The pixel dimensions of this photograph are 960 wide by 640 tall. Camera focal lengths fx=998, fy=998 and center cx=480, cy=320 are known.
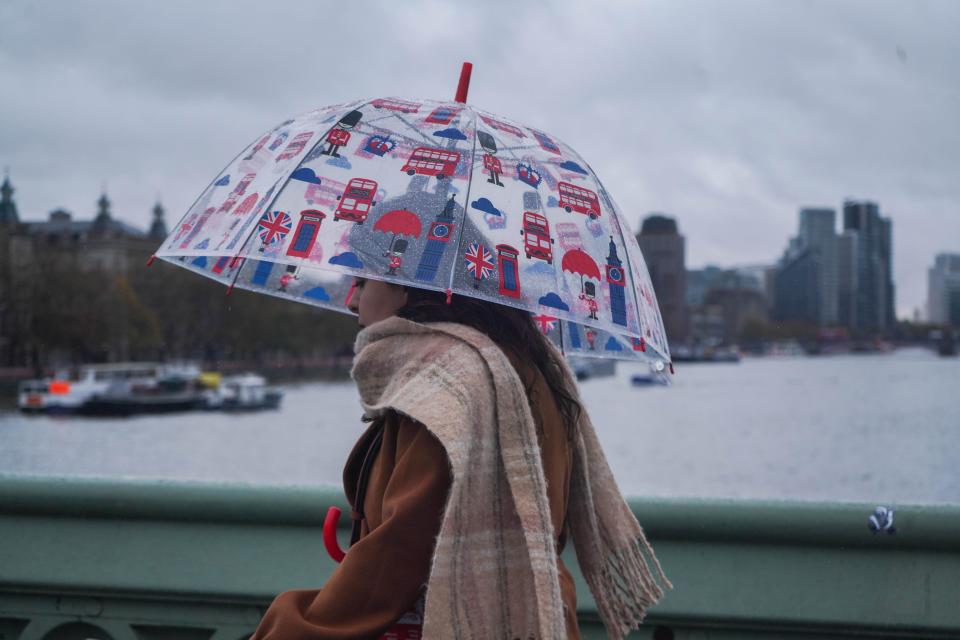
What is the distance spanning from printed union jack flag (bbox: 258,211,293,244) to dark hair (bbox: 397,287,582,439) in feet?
0.72

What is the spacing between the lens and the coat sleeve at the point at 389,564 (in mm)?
1211

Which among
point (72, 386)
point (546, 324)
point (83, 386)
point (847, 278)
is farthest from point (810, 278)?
point (72, 386)

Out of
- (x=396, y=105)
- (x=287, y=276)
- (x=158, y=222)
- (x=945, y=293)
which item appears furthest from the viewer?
(x=158, y=222)

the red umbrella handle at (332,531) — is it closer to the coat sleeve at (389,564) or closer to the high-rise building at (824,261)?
the coat sleeve at (389,564)

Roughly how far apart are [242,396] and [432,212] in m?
43.3

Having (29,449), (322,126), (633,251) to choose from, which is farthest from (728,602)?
(29,449)

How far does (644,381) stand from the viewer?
64.8 meters

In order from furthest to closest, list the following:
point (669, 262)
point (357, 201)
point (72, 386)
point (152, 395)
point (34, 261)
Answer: point (152, 395) → point (72, 386) → point (34, 261) → point (669, 262) → point (357, 201)

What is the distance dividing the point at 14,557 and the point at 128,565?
262 millimetres

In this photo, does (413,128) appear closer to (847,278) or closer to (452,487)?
(452,487)

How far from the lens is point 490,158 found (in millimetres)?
1575

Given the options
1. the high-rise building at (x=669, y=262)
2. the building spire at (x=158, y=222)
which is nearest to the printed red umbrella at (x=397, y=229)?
the high-rise building at (x=669, y=262)

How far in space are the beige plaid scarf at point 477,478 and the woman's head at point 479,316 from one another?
76mm

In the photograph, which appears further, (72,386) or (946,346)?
(72,386)
